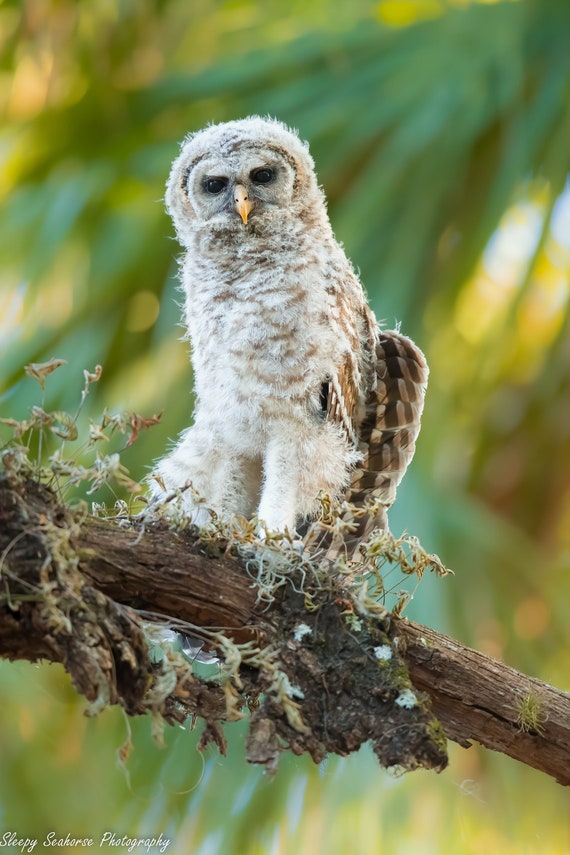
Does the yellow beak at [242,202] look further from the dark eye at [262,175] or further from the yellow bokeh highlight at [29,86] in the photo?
the yellow bokeh highlight at [29,86]

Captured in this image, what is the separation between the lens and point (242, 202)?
7.65ft

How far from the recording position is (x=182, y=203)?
254 cm

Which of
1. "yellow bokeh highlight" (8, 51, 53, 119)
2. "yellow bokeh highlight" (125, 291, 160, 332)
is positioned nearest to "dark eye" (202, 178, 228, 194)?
"yellow bokeh highlight" (125, 291, 160, 332)

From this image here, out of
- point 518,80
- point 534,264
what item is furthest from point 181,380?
point 518,80

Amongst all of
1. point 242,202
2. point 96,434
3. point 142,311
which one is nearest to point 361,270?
point 142,311

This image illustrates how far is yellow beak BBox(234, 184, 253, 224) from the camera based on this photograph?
2.31 meters

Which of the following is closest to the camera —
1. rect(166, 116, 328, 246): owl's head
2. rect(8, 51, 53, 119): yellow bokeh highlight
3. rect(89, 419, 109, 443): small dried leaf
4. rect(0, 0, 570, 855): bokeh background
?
rect(89, 419, 109, 443): small dried leaf

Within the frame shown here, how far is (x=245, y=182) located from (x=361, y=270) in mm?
1138

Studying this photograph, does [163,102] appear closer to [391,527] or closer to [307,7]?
[307,7]

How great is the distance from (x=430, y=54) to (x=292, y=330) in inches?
78.4

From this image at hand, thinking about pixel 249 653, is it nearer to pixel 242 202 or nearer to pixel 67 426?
pixel 67 426

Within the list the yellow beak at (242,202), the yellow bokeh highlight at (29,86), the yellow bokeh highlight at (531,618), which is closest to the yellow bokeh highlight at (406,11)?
the yellow bokeh highlight at (29,86)

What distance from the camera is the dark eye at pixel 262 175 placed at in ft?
7.97

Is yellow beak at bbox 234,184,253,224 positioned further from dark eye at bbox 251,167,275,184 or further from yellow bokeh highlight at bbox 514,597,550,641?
yellow bokeh highlight at bbox 514,597,550,641
